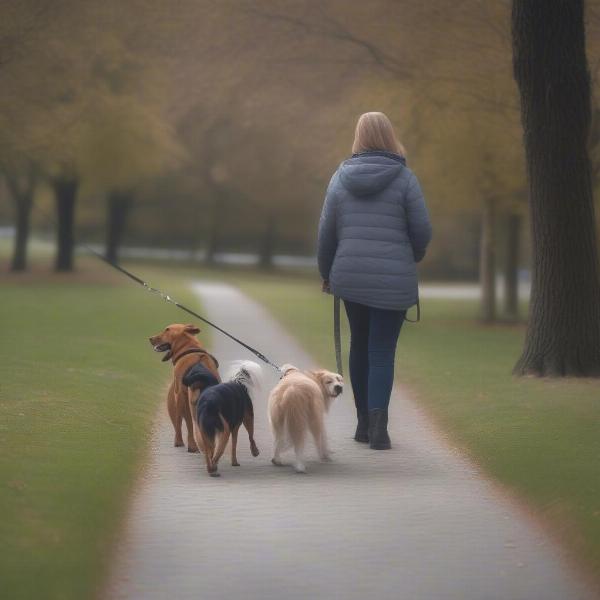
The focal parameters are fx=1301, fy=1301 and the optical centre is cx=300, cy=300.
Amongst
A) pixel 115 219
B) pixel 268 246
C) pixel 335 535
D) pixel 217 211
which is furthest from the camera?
pixel 268 246

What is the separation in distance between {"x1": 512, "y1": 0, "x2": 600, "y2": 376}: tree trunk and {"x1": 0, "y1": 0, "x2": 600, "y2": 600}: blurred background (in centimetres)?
60

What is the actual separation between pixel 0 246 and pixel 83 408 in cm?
6491

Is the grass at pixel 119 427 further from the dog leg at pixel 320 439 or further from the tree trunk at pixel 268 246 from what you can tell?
the tree trunk at pixel 268 246

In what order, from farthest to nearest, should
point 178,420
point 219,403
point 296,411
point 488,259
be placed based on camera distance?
point 488,259 < point 178,420 < point 296,411 < point 219,403

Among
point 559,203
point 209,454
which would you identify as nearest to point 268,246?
point 559,203

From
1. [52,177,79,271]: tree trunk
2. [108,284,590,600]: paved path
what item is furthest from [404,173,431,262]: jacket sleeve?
[52,177,79,271]: tree trunk

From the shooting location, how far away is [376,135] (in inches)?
371

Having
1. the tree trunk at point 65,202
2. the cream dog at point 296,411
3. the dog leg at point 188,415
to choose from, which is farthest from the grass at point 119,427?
the tree trunk at point 65,202

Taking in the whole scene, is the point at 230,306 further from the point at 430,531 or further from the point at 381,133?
the point at 430,531

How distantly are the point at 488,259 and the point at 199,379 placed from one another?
1782 centimetres

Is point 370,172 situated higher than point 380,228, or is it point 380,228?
point 370,172

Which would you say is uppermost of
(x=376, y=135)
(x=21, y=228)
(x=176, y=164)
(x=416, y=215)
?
(x=176, y=164)

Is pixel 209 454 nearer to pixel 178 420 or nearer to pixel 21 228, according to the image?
pixel 178 420

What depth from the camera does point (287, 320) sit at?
26.0 m
